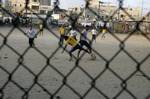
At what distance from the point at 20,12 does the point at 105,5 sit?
645mm

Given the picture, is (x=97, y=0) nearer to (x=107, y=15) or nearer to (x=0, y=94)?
(x=107, y=15)

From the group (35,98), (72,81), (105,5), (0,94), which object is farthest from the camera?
(72,81)

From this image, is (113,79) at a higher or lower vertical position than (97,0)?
lower

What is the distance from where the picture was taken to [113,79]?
42.2 feet

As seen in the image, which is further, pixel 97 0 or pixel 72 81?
pixel 72 81

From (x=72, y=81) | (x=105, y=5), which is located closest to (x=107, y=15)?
(x=105, y=5)

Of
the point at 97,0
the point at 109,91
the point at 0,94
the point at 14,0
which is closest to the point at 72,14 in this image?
the point at 97,0

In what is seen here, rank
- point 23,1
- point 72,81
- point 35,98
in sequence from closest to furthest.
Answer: point 23,1
point 35,98
point 72,81

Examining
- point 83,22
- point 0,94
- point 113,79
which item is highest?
point 83,22

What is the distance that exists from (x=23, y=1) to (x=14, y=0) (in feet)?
1.06

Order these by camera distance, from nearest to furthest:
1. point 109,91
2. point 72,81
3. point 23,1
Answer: point 23,1
point 109,91
point 72,81

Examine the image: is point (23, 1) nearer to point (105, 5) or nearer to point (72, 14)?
point (72, 14)

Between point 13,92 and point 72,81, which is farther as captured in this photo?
point 72,81

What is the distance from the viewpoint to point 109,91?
34.8 ft
